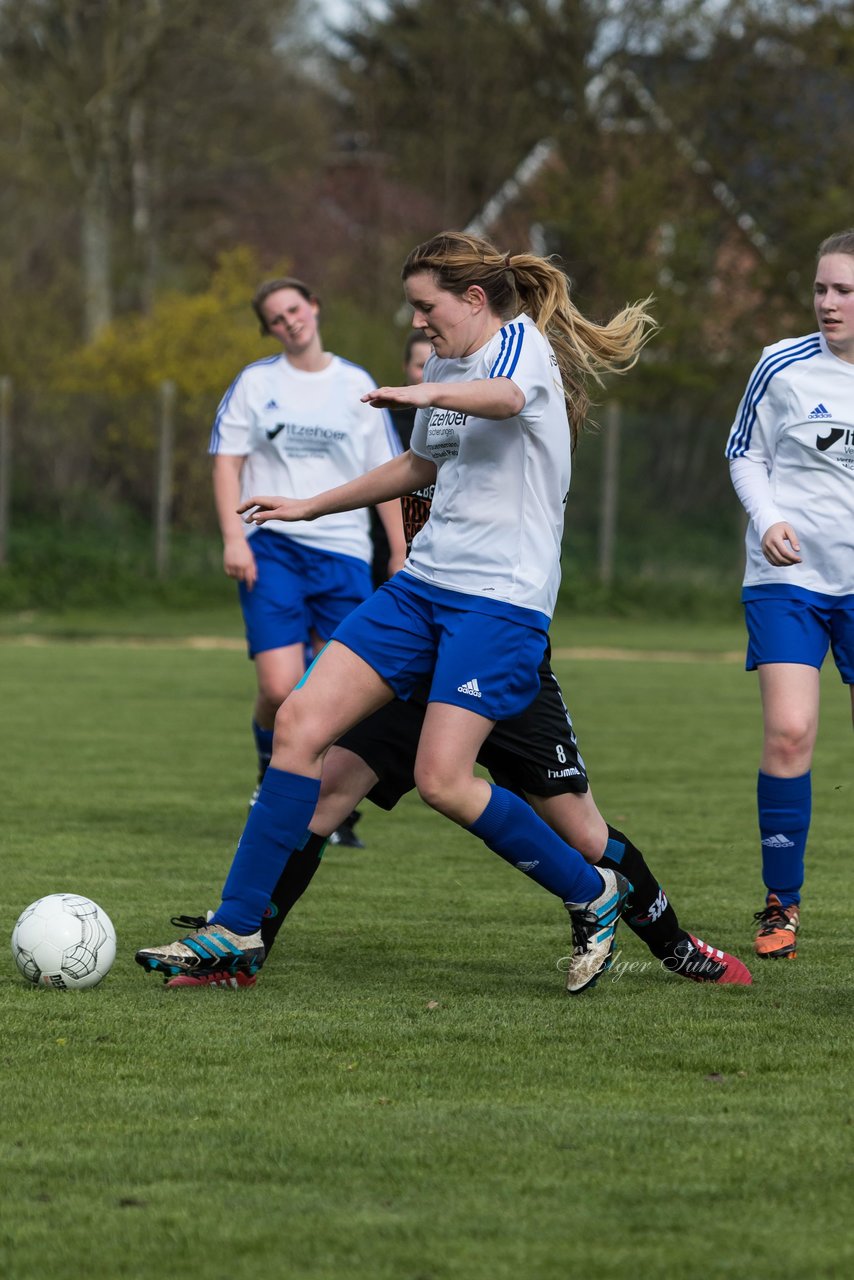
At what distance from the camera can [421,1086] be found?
13.1 feet

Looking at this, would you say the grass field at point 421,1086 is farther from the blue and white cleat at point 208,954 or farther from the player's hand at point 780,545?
the player's hand at point 780,545

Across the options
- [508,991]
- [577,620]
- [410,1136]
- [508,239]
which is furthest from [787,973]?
[508,239]

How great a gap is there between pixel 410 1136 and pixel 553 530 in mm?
1835

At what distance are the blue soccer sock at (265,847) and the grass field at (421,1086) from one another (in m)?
0.22

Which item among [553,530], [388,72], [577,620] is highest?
[388,72]

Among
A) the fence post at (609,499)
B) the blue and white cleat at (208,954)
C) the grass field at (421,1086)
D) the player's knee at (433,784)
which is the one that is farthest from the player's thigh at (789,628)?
the fence post at (609,499)

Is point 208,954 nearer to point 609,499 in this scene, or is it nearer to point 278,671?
point 278,671

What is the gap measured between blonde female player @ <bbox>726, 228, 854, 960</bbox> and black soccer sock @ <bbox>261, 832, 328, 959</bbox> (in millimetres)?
1368

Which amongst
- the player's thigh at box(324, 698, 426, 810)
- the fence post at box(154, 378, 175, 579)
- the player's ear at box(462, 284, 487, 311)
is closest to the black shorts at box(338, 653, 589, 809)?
the player's thigh at box(324, 698, 426, 810)

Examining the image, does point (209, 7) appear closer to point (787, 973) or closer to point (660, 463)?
point (660, 463)

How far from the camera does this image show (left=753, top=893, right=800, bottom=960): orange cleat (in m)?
5.52

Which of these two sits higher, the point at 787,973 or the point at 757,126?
the point at 757,126

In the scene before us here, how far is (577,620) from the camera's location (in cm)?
2223

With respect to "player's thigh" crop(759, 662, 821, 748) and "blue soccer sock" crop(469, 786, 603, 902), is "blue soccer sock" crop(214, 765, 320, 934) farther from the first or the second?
"player's thigh" crop(759, 662, 821, 748)
